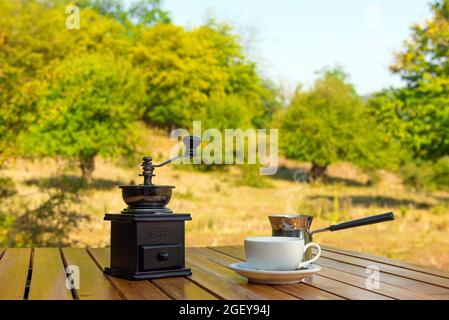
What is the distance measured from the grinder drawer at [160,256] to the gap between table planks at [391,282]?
1.46 feet

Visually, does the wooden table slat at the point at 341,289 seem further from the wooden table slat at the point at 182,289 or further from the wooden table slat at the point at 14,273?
the wooden table slat at the point at 14,273

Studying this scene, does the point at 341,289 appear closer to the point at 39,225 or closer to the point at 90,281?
the point at 90,281

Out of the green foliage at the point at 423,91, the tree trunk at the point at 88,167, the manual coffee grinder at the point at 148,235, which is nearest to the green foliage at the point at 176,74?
the tree trunk at the point at 88,167

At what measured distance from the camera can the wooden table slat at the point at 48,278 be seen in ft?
5.01

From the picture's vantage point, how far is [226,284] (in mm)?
1704

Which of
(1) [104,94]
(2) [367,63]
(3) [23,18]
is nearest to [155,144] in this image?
(3) [23,18]

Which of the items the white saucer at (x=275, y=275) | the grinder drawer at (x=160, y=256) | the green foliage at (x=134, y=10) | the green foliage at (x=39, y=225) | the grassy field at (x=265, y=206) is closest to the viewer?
the white saucer at (x=275, y=275)

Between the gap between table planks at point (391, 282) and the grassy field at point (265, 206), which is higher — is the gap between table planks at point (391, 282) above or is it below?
above

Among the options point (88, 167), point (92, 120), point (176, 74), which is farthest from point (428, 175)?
point (92, 120)

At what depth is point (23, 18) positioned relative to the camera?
69.9 ft

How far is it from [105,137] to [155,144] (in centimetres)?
918

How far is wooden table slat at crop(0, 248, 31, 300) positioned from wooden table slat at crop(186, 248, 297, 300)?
0.49 metres

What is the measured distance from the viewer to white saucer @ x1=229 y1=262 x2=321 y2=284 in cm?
167
